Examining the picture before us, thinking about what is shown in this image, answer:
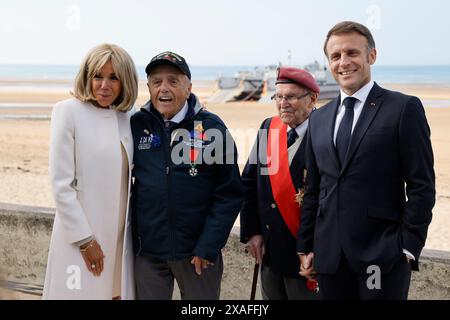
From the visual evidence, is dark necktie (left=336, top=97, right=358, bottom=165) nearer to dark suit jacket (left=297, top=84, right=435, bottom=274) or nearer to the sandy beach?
dark suit jacket (left=297, top=84, right=435, bottom=274)

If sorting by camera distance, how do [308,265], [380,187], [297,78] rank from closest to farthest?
[380,187], [308,265], [297,78]

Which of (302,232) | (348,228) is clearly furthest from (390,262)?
(302,232)

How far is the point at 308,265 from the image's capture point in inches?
115

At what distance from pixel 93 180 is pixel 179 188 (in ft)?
1.59

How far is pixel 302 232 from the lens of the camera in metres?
2.95

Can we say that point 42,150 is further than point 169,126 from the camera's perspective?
Yes

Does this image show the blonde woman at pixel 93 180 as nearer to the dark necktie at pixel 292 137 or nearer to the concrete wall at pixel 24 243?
the dark necktie at pixel 292 137

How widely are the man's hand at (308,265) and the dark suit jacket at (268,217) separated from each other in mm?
149

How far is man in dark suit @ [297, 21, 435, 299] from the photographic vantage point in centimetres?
251

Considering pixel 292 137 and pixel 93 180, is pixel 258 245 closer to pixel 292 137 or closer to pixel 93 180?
pixel 292 137

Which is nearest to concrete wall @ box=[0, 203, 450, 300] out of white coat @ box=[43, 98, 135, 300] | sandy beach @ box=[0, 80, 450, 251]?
white coat @ box=[43, 98, 135, 300]

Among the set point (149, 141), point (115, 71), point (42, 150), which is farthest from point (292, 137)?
point (42, 150)

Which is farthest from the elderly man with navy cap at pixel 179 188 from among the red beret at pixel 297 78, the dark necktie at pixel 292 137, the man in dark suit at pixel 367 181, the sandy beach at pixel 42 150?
the sandy beach at pixel 42 150
